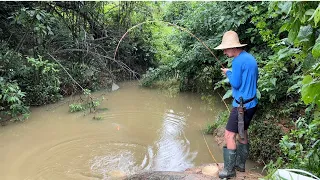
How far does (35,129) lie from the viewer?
639 centimetres

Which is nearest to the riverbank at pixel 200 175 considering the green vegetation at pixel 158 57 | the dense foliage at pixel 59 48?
the green vegetation at pixel 158 57

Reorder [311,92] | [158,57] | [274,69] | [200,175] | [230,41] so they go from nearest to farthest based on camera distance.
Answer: [311,92] → [230,41] → [200,175] → [274,69] → [158,57]

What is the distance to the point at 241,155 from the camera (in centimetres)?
398

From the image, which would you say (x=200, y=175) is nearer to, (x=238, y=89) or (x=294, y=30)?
(x=238, y=89)

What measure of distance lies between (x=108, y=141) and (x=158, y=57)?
21.3ft

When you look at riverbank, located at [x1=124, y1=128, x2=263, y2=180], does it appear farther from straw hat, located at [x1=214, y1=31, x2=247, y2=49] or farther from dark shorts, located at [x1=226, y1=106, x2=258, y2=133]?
straw hat, located at [x1=214, y1=31, x2=247, y2=49]

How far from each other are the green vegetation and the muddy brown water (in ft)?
1.37

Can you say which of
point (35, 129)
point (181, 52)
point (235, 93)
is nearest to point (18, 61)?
point (35, 129)

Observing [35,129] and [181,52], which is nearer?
[35,129]

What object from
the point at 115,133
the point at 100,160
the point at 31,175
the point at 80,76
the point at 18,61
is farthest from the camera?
the point at 80,76

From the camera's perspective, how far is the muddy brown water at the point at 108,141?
4781mm

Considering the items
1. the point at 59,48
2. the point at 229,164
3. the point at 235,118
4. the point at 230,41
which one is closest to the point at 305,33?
the point at 230,41

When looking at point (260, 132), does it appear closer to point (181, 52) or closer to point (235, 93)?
point (235, 93)

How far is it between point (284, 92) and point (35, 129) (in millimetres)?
4693
